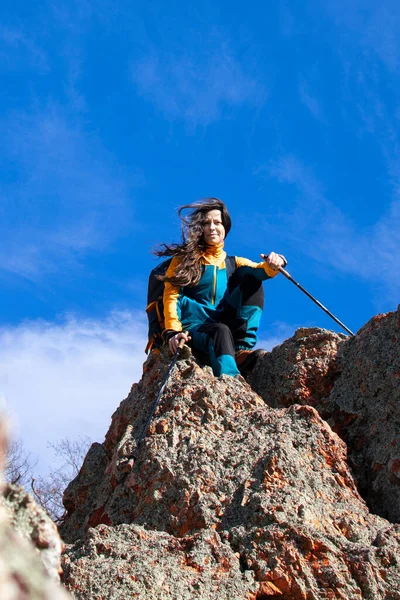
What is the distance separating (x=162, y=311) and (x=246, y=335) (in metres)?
0.69

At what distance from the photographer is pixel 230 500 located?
12.8 feet

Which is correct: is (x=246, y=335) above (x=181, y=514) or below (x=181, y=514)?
above

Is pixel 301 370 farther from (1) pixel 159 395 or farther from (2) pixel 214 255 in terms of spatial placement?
(2) pixel 214 255

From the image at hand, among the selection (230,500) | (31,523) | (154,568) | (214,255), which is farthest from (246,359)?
(31,523)

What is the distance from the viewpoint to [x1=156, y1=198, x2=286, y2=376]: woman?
5.70m

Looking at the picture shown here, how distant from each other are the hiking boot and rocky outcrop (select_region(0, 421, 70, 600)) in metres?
4.51

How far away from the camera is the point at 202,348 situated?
5.50m

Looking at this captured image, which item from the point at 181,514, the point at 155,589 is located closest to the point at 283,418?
the point at 181,514

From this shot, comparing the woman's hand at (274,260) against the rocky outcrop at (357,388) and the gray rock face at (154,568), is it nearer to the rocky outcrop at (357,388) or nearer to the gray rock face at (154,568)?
the rocky outcrop at (357,388)

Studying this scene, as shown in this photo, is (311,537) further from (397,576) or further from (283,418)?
(283,418)

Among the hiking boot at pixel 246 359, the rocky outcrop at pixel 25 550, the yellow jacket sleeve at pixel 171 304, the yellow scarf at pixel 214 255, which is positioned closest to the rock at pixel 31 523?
the rocky outcrop at pixel 25 550

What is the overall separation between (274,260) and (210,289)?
1.87 ft

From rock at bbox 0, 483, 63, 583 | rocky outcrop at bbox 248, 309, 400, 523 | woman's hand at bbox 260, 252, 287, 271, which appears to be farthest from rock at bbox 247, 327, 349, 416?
rock at bbox 0, 483, 63, 583

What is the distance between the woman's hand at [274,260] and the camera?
234 inches
